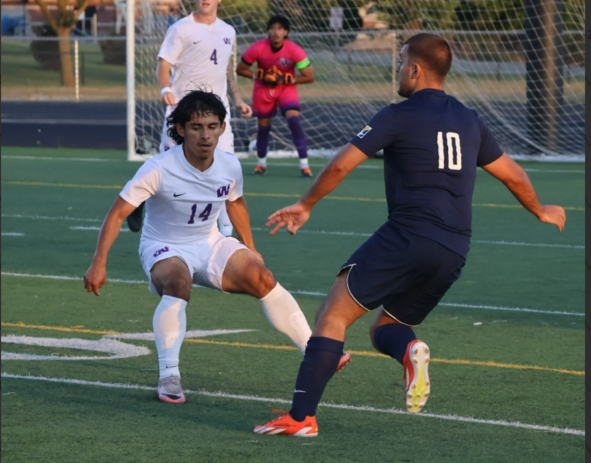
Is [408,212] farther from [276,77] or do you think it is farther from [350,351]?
[276,77]

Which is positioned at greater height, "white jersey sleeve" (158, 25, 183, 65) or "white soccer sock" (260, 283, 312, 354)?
"white jersey sleeve" (158, 25, 183, 65)

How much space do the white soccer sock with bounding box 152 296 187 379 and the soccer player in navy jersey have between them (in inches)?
32.0

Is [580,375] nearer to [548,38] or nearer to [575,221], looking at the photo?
[575,221]

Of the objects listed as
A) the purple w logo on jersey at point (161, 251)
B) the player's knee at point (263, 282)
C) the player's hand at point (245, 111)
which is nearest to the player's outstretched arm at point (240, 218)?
the player's knee at point (263, 282)

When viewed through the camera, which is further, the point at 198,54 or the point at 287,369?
the point at 198,54

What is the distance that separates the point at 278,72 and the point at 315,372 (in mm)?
11497

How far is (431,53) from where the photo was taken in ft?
15.5

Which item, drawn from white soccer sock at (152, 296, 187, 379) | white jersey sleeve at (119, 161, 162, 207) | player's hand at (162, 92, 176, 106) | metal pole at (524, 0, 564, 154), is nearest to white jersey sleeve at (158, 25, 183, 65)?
player's hand at (162, 92, 176, 106)

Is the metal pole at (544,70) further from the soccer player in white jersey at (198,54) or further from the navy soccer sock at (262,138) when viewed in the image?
the soccer player in white jersey at (198,54)

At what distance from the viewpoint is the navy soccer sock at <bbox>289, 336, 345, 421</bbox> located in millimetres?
4715

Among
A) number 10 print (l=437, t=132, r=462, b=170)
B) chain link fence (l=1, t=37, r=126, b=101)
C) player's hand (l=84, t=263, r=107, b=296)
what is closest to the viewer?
number 10 print (l=437, t=132, r=462, b=170)

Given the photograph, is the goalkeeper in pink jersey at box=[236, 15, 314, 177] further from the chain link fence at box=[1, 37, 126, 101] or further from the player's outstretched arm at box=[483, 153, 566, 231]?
the chain link fence at box=[1, 37, 126, 101]

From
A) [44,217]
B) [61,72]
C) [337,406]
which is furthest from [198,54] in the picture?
[61,72]

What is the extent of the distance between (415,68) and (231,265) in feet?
5.15
